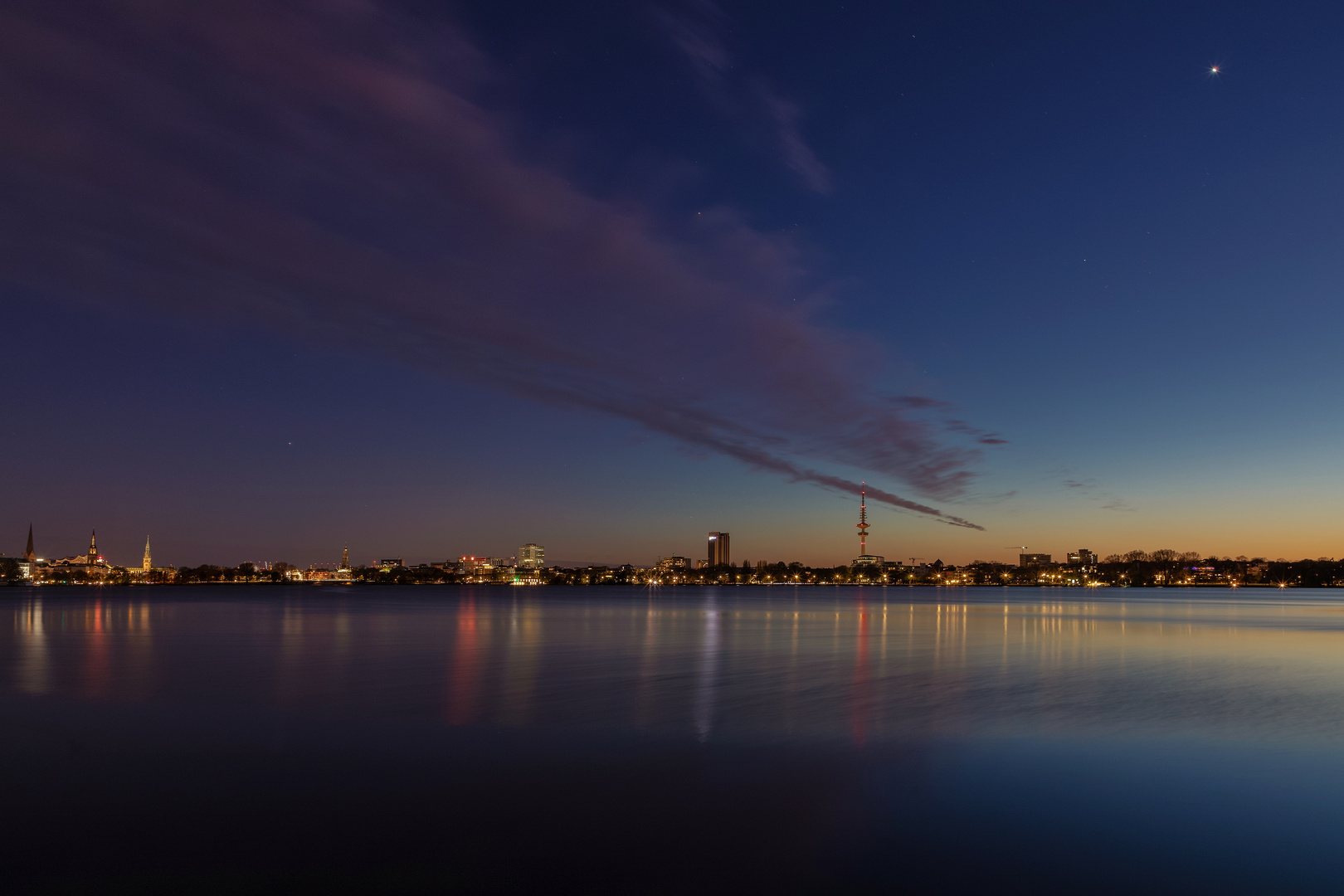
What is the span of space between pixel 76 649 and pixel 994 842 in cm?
3489

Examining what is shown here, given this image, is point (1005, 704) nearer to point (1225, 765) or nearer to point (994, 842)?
point (1225, 765)

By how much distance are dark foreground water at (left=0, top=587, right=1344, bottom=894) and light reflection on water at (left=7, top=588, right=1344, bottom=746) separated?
21 centimetres

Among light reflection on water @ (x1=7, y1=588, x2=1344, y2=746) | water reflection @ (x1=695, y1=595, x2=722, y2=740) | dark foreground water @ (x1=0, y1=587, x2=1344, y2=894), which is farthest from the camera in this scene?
light reflection on water @ (x1=7, y1=588, x2=1344, y2=746)

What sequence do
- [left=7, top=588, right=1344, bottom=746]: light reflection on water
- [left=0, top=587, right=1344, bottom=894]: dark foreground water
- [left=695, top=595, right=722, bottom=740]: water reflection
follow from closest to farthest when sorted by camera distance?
[left=0, top=587, right=1344, bottom=894]: dark foreground water < [left=695, top=595, right=722, bottom=740]: water reflection < [left=7, top=588, right=1344, bottom=746]: light reflection on water

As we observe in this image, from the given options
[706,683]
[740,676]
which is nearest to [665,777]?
[706,683]

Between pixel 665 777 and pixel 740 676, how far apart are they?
1302 centimetres

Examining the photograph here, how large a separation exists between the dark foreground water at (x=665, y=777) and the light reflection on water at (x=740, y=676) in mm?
206

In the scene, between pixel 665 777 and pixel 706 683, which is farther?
pixel 706 683

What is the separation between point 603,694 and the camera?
21000 millimetres

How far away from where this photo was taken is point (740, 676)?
25.2m


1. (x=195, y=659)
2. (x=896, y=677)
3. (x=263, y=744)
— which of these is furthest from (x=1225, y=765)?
(x=195, y=659)

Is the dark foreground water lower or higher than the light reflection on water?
higher

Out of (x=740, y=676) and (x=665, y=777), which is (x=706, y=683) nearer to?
(x=740, y=676)

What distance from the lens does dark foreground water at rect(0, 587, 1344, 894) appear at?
8.80m
